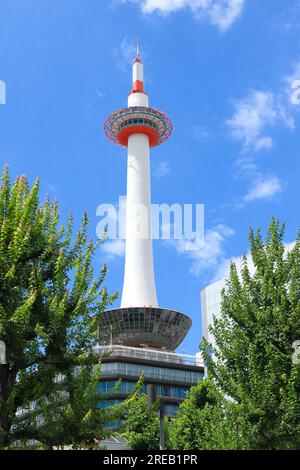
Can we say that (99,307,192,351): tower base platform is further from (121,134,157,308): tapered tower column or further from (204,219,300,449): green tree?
(204,219,300,449): green tree

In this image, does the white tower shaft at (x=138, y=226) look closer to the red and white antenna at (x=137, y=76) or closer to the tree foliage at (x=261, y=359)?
the red and white antenna at (x=137, y=76)

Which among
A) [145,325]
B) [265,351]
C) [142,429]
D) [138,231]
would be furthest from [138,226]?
[265,351]

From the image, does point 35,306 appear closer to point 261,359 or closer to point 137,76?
point 261,359

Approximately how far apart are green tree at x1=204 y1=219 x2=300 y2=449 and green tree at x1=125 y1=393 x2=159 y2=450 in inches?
877

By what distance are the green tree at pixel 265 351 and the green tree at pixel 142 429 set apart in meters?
22.3

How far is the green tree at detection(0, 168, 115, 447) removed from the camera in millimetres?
20906

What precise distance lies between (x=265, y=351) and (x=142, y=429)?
25.5 metres

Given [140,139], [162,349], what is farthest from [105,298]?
[140,139]

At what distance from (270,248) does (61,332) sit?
10.1 m

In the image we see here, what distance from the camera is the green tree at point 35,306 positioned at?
20.9m

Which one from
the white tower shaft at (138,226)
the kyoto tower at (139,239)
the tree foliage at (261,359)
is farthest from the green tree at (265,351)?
the white tower shaft at (138,226)

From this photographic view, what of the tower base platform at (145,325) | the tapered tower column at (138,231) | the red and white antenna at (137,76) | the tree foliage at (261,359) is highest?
the red and white antenna at (137,76)
